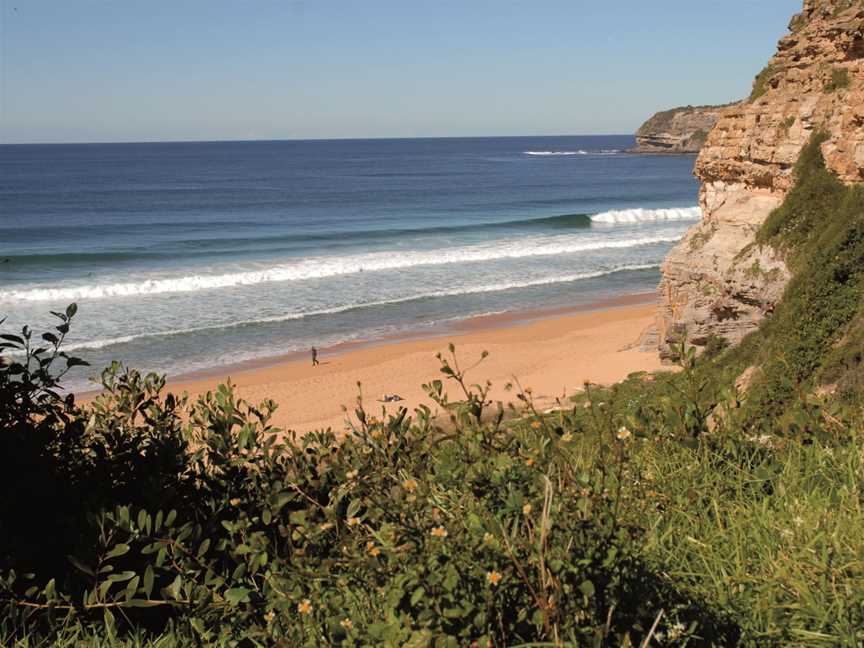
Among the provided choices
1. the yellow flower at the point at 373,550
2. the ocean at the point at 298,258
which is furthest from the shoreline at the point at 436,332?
the yellow flower at the point at 373,550

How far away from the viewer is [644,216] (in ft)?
182

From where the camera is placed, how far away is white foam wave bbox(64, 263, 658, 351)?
2423 cm

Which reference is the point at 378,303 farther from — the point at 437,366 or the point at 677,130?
the point at 677,130

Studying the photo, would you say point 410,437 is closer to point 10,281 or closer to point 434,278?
point 434,278

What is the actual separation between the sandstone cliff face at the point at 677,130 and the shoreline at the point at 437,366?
115235mm

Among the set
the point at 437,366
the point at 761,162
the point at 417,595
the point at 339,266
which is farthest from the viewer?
the point at 339,266

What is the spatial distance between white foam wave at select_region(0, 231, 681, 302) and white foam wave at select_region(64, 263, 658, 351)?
192 inches

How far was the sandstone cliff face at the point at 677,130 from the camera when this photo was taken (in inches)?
5335

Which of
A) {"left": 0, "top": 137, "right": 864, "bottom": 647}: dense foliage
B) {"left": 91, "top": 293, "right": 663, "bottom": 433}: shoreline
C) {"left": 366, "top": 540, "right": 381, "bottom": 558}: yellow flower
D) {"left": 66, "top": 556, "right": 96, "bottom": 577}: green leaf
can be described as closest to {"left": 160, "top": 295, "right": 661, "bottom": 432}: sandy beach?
{"left": 91, "top": 293, "right": 663, "bottom": 433}: shoreline

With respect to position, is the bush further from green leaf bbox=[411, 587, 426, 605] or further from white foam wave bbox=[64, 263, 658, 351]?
white foam wave bbox=[64, 263, 658, 351]

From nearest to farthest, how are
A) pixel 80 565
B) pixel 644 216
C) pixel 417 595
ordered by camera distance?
pixel 417 595 < pixel 80 565 < pixel 644 216

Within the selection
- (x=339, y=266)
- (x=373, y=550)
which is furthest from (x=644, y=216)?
(x=373, y=550)

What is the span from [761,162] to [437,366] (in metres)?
8.70

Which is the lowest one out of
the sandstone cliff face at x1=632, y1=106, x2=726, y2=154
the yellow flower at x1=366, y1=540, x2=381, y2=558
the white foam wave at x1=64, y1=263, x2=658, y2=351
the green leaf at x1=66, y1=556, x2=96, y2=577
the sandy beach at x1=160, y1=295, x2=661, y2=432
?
the sandy beach at x1=160, y1=295, x2=661, y2=432
